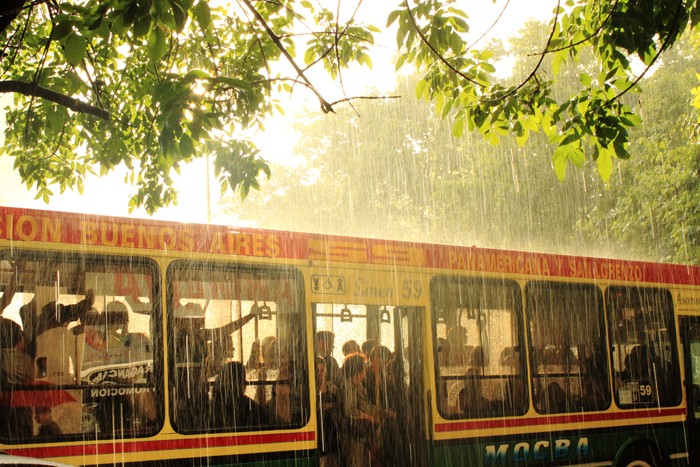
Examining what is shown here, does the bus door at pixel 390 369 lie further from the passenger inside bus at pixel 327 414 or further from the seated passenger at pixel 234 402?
the seated passenger at pixel 234 402

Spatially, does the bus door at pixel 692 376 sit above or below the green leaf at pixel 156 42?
below

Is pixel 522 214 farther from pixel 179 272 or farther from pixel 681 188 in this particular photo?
pixel 179 272

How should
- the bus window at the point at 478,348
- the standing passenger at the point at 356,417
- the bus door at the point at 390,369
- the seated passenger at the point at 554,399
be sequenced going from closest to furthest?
the standing passenger at the point at 356,417 < the bus door at the point at 390,369 < the bus window at the point at 478,348 < the seated passenger at the point at 554,399

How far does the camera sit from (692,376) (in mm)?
10477

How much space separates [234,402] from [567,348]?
4.40 metres

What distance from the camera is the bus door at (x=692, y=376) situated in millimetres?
10227

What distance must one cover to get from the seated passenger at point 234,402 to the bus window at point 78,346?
2.03ft

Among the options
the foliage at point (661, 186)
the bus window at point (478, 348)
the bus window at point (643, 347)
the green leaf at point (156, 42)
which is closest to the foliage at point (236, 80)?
the green leaf at point (156, 42)

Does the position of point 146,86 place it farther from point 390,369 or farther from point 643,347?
point 643,347

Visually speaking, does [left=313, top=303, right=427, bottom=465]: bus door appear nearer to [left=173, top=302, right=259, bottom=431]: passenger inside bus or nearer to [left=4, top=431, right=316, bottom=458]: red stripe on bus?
[left=4, top=431, right=316, bottom=458]: red stripe on bus

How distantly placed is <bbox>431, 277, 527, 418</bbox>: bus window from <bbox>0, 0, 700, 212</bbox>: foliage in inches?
100

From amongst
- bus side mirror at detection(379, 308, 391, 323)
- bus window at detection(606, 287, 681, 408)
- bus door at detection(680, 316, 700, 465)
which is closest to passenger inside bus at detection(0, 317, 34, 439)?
bus side mirror at detection(379, 308, 391, 323)

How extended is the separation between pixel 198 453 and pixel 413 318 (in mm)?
2826

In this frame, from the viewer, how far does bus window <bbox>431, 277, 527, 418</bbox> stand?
848 centimetres
